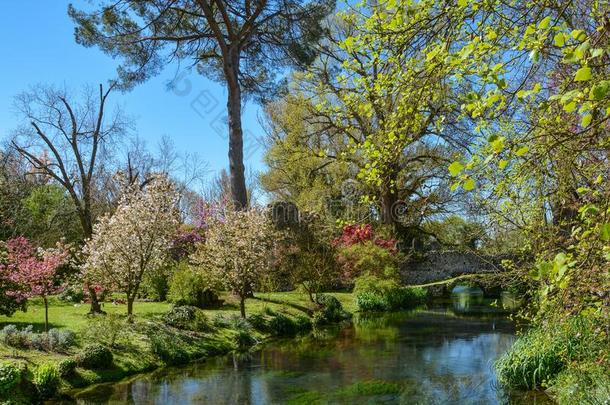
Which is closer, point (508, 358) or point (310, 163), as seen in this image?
point (508, 358)

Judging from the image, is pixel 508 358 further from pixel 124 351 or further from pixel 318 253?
pixel 318 253

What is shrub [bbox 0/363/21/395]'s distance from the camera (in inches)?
348

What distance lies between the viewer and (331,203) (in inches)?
1174

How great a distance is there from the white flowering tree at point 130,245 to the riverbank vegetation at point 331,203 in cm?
6

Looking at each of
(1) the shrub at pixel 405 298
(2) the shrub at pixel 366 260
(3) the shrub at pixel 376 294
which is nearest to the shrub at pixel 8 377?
(2) the shrub at pixel 366 260

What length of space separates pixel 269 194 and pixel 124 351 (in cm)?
2206

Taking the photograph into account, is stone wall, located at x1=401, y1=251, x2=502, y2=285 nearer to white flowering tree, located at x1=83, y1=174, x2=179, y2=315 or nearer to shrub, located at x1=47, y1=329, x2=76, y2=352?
white flowering tree, located at x1=83, y1=174, x2=179, y2=315

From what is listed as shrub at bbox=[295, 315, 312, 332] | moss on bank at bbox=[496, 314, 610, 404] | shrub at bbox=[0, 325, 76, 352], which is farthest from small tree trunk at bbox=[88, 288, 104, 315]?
moss on bank at bbox=[496, 314, 610, 404]

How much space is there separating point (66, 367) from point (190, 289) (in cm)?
833

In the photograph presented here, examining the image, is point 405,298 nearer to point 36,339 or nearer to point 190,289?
point 190,289

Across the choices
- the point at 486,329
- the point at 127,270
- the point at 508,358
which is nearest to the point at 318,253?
the point at 486,329

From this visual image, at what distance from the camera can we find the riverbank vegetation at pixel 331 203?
170 inches

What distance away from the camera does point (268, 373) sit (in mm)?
12305

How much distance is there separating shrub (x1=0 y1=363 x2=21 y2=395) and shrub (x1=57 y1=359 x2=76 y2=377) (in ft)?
5.31
